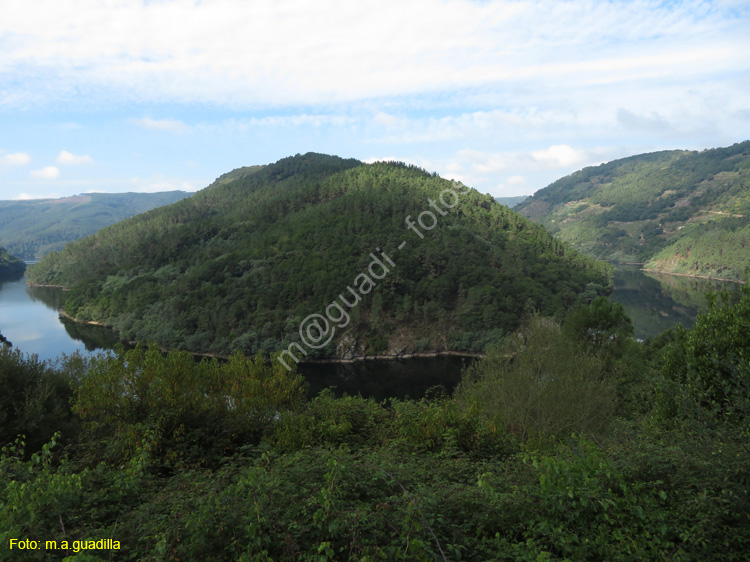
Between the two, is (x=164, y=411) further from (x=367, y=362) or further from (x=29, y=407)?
(x=367, y=362)

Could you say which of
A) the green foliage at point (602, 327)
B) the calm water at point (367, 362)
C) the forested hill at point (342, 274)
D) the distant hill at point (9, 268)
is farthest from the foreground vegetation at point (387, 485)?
the distant hill at point (9, 268)

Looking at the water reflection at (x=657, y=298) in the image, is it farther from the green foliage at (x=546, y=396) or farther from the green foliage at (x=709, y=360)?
the green foliage at (x=709, y=360)

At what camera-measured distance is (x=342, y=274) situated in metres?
75.4

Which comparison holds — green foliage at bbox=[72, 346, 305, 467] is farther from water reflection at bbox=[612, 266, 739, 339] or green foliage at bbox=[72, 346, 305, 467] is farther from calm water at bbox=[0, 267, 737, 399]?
water reflection at bbox=[612, 266, 739, 339]

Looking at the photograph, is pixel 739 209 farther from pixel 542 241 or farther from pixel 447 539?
pixel 447 539

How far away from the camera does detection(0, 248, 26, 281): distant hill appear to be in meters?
141

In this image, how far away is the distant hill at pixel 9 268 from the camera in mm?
141125

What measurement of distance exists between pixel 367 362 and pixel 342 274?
19585mm

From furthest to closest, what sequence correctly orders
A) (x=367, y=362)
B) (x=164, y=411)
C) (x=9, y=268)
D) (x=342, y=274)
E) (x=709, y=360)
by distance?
(x=9, y=268) → (x=342, y=274) → (x=367, y=362) → (x=164, y=411) → (x=709, y=360)

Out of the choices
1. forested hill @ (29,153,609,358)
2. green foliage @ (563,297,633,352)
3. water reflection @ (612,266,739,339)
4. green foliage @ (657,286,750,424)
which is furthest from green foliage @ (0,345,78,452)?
water reflection @ (612,266,739,339)

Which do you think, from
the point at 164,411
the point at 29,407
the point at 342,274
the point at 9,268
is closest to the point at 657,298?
→ the point at 342,274

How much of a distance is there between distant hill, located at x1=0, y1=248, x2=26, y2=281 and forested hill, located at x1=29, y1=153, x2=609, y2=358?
3501 centimetres

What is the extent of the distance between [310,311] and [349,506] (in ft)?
215

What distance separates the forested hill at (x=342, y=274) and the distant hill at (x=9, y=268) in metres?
35.0
